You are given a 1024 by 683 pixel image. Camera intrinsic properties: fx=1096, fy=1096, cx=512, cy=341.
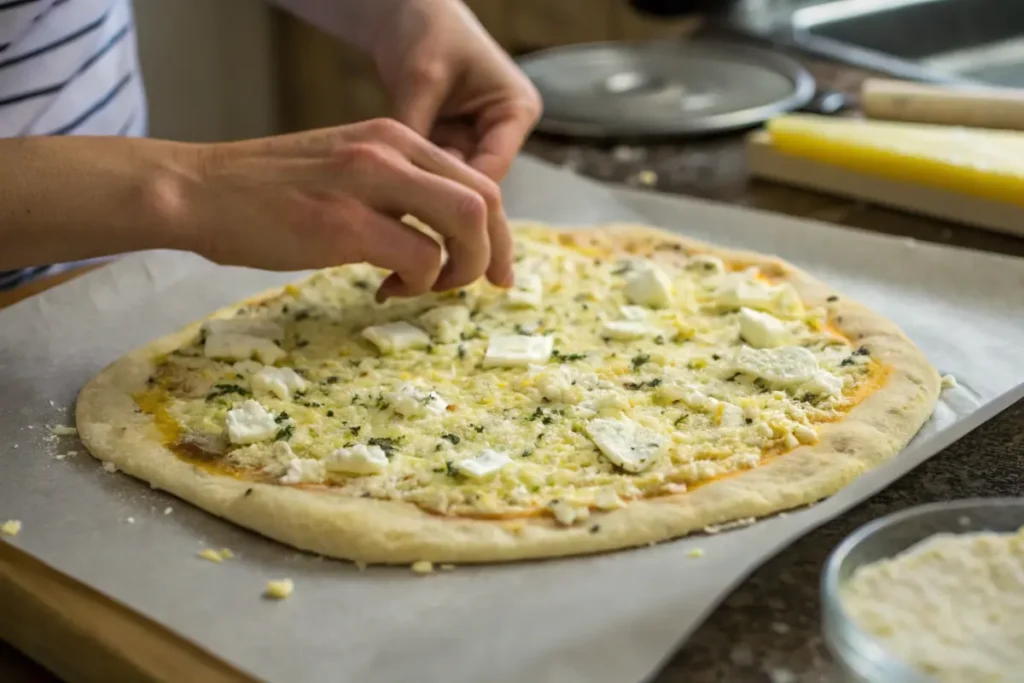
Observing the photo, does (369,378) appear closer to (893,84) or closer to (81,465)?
(81,465)

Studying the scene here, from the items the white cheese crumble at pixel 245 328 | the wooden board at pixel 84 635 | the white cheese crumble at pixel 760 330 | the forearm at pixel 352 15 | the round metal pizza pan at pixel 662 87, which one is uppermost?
the forearm at pixel 352 15

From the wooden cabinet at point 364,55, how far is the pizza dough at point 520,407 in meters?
2.18

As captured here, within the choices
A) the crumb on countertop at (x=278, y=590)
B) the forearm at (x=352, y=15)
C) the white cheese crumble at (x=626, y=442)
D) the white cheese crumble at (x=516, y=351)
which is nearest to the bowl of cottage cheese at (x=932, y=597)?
the white cheese crumble at (x=626, y=442)

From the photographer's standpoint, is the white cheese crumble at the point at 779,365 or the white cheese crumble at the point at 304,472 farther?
the white cheese crumble at the point at 779,365

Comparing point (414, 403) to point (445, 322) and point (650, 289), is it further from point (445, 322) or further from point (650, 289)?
point (650, 289)

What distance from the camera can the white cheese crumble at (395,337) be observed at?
1.58 metres

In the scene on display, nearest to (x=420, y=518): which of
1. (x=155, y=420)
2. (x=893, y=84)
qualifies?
(x=155, y=420)

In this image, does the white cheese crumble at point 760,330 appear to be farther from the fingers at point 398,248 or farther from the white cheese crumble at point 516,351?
the fingers at point 398,248

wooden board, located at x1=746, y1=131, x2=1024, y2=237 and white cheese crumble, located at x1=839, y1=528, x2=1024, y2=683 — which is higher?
white cheese crumble, located at x1=839, y1=528, x2=1024, y2=683

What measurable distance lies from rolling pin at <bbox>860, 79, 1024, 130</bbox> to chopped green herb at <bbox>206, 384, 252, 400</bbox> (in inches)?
59.4

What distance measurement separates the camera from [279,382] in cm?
147

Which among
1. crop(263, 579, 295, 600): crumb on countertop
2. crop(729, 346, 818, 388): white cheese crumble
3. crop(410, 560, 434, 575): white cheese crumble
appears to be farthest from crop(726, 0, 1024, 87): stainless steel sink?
crop(263, 579, 295, 600): crumb on countertop

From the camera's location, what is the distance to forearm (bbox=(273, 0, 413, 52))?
1934mm

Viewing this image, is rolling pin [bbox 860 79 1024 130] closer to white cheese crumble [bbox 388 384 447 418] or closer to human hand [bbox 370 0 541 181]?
human hand [bbox 370 0 541 181]
